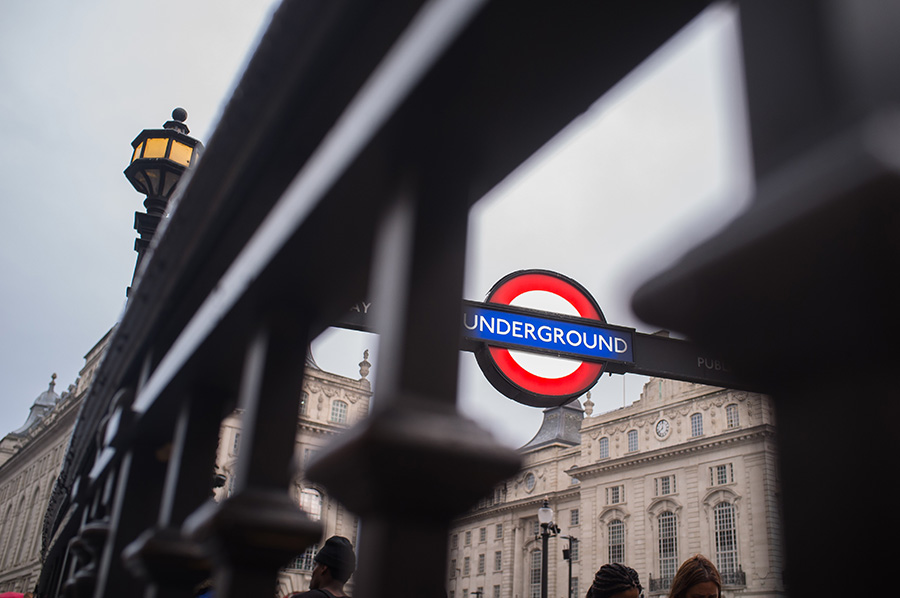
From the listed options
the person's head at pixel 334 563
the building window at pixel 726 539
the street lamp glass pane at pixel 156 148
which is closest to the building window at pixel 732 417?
the building window at pixel 726 539

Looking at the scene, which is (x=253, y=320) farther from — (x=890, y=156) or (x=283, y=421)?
(x=890, y=156)

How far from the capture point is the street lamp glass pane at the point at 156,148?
520cm

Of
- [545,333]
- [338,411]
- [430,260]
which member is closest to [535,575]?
[338,411]

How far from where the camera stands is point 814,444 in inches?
15.9

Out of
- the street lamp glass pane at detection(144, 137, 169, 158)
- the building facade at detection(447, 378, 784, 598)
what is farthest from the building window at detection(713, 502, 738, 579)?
the street lamp glass pane at detection(144, 137, 169, 158)

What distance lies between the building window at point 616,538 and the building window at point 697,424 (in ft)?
25.8

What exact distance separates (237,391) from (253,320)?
0.38 meters

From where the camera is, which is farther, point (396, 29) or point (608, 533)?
point (608, 533)

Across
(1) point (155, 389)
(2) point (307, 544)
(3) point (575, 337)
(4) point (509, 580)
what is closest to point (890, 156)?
(2) point (307, 544)

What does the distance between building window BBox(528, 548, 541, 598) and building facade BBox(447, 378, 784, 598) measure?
3.5 inches

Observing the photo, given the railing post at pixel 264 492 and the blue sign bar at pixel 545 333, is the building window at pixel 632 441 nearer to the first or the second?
the blue sign bar at pixel 545 333

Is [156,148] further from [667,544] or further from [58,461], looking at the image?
[58,461]

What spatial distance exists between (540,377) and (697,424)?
39.4m

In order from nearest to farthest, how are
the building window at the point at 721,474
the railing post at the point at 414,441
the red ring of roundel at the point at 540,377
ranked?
the railing post at the point at 414,441
the red ring of roundel at the point at 540,377
the building window at the point at 721,474
